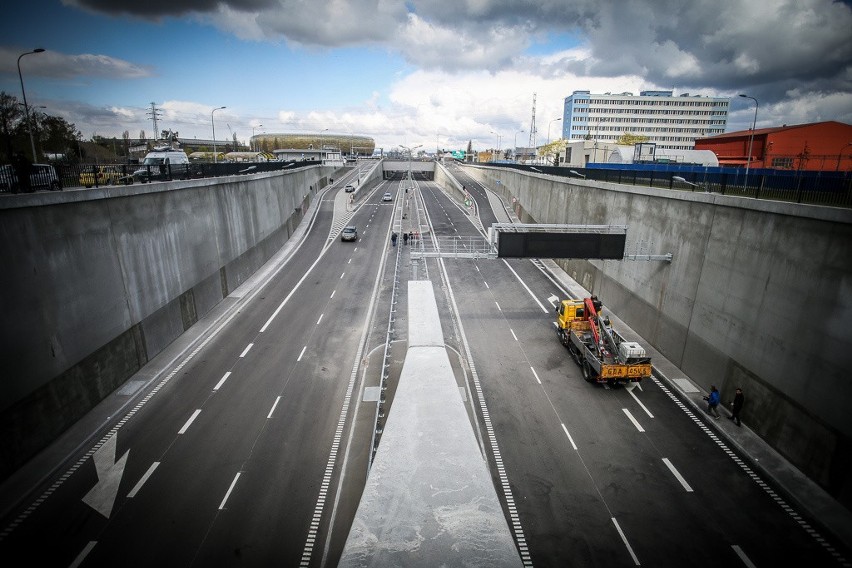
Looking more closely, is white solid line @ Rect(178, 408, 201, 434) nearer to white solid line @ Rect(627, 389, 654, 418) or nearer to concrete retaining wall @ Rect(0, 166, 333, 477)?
concrete retaining wall @ Rect(0, 166, 333, 477)

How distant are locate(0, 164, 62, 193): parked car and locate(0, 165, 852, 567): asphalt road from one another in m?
9.30

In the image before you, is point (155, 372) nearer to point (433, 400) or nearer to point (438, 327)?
point (438, 327)

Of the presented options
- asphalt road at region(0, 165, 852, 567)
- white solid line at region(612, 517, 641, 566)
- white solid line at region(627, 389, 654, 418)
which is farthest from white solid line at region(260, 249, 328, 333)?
white solid line at region(612, 517, 641, 566)

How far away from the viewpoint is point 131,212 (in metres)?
20.1

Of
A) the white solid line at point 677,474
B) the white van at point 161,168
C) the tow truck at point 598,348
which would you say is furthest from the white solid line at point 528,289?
the white van at point 161,168

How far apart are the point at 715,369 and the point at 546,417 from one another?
811cm

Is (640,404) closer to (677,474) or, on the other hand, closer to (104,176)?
(677,474)

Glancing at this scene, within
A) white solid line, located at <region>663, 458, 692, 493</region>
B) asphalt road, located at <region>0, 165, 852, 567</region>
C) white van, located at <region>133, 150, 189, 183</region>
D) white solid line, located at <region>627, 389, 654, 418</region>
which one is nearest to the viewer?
asphalt road, located at <region>0, 165, 852, 567</region>

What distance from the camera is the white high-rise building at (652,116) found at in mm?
146125

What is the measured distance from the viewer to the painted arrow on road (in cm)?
1274

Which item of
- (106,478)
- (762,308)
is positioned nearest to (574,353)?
(762,308)

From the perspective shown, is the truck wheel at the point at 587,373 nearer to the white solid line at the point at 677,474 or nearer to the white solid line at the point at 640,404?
the white solid line at the point at 640,404

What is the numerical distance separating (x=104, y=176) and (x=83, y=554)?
1768 centimetres

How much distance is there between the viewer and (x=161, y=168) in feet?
79.4
